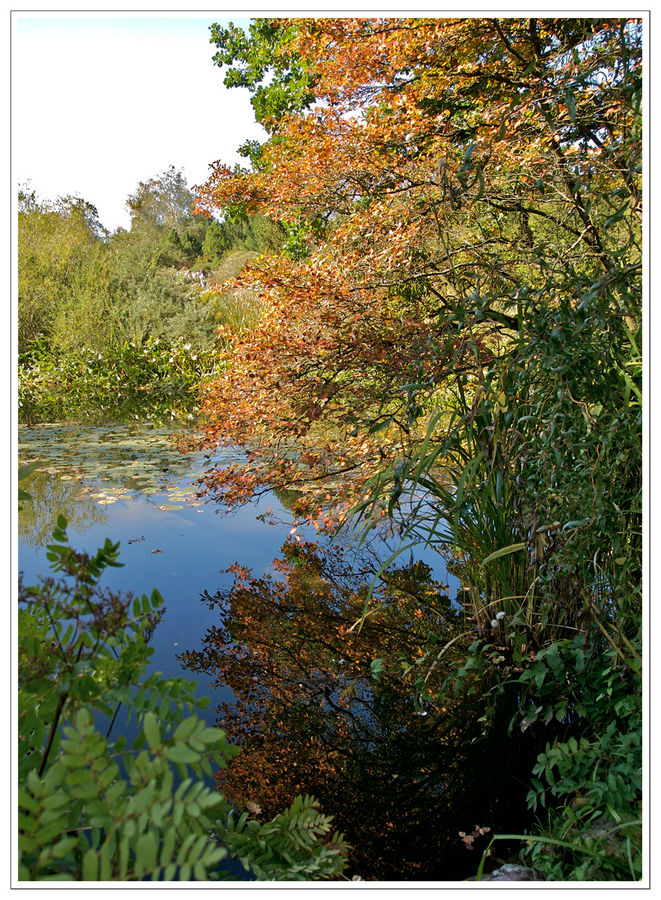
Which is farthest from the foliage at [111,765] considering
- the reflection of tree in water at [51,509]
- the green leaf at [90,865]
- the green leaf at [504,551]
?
the reflection of tree in water at [51,509]

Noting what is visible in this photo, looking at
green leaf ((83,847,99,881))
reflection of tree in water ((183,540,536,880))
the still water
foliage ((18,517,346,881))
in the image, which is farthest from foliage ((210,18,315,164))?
green leaf ((83,847,99,881))

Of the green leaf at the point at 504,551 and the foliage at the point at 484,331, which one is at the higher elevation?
the foliage at the point at 484,331

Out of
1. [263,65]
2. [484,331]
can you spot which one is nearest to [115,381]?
[263,65]

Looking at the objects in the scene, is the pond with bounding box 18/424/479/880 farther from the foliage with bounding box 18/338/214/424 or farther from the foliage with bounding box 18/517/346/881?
the foliage with bounding box 18/338/214/424

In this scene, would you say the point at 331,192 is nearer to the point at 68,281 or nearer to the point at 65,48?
the point at 65,48

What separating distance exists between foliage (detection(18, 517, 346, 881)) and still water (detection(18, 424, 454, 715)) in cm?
104

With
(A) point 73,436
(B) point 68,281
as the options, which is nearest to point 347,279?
(A) point 73,436

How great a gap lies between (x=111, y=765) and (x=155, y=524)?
3.28m

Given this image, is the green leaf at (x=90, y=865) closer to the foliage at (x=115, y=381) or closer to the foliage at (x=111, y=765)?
the foliage at (x=111, y=765)

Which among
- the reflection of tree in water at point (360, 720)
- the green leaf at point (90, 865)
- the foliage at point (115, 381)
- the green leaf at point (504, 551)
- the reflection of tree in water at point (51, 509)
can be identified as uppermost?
the foliage at point (115, 381)

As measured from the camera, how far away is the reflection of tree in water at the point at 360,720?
1.68 meters

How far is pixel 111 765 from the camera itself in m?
0.76

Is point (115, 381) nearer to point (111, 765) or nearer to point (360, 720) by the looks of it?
point (360, 720)

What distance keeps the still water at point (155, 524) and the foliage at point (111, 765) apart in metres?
1.04
